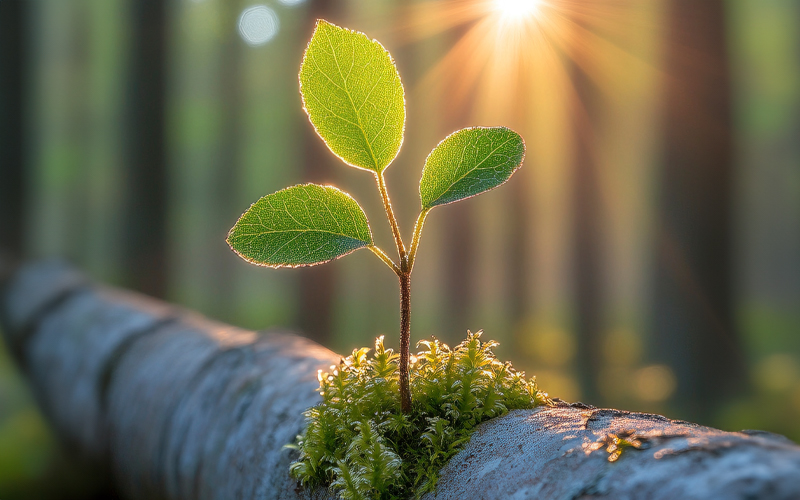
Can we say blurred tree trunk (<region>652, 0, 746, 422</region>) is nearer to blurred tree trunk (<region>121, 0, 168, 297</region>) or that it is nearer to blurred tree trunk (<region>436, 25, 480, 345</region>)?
blurred tree trunk (<region>436, 25, 480, 345</region>)

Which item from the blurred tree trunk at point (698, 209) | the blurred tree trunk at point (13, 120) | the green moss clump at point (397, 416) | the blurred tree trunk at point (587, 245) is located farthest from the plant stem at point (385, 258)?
the blurred tree trunk at point (13, 120)

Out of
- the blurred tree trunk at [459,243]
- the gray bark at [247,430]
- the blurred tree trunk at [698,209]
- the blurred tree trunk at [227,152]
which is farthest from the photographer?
the blurred tree trunk at [227,152]

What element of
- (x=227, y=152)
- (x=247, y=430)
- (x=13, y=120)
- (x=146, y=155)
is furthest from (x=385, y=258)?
(x=227, y=152)

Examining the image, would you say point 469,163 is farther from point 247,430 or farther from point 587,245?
point 587,245

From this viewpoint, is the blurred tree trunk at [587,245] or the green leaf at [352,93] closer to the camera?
the green leaf at [352,93]

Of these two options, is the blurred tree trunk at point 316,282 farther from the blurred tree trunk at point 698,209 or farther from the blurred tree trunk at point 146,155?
the blurred tree trunk at point 698,209

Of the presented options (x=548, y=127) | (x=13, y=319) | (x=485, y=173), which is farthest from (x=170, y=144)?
(x=548, y=127)

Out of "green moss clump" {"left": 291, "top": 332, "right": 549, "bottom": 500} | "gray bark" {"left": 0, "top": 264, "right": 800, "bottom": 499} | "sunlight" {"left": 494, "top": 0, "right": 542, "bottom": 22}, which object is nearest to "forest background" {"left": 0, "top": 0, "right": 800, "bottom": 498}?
"sunlight" {"left": 494, "top": 0, "right": 542, "bottom": 22}
